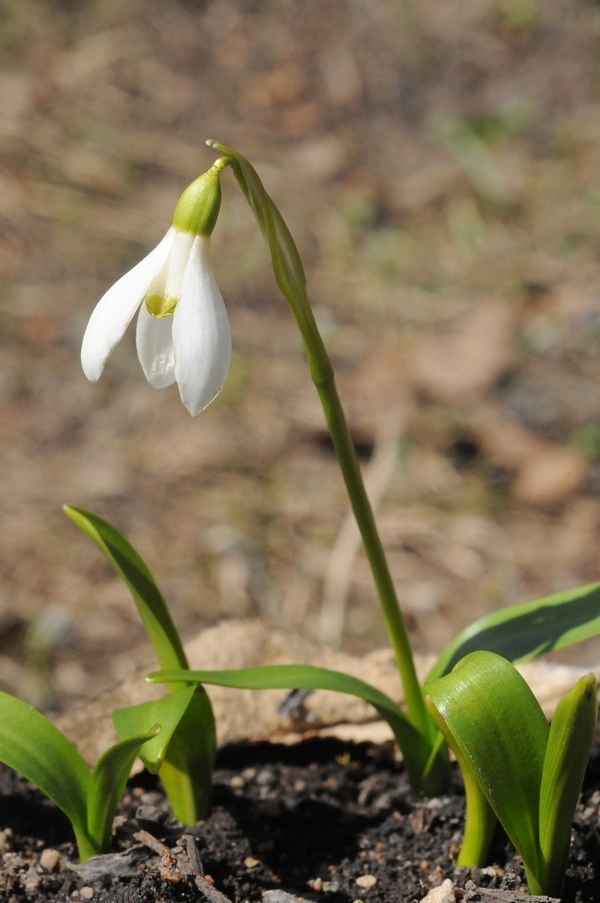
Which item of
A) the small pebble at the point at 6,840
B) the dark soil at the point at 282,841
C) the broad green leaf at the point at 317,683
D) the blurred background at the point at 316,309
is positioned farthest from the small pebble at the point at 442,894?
the blurred background at the point at 316,309

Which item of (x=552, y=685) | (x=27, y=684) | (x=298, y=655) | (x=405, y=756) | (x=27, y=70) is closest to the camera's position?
(x=405, y=756)

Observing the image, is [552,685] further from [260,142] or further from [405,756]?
[260,142]

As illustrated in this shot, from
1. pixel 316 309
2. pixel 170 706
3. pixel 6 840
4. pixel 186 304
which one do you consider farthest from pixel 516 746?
pixel 316 309

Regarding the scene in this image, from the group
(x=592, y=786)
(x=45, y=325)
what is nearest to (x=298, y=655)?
(x=592, y=786)

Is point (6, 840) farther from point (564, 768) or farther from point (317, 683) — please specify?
point (564, 768)

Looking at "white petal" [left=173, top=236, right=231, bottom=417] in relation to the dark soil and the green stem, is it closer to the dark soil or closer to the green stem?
the green stem

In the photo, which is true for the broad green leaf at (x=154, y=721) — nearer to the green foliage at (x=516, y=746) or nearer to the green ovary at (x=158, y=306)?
the green foliage at (x=516, y=746)
